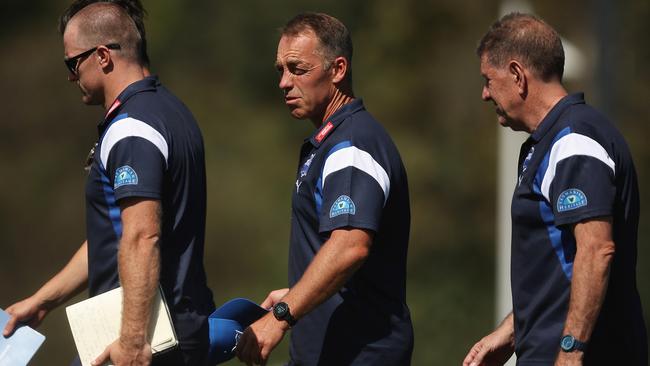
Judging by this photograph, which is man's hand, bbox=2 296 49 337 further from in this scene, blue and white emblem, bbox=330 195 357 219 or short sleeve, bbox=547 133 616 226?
short sleeve, bbox=547 133 616 226

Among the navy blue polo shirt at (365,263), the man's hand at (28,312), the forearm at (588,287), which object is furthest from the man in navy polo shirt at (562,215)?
the man's hand at (28,312)

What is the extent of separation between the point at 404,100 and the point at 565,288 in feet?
54.5

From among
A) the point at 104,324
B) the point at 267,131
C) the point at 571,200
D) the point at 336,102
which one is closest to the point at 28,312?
the point at 104,324

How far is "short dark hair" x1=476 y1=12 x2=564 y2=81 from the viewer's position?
4855 mm

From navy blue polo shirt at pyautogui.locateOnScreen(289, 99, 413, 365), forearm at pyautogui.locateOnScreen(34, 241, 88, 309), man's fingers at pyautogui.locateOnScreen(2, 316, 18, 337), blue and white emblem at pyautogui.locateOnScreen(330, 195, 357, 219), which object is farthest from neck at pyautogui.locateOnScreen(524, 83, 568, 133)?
man's fingers at pyautogui.locateOnScreen(2, 316, 18, 337)

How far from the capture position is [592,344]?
4645 millimetres

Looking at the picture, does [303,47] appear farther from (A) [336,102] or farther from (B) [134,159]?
(B) [134,159]

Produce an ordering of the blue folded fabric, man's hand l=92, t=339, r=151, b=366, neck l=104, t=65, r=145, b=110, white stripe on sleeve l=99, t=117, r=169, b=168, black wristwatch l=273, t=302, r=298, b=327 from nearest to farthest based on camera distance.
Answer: man's hand l=92, t=339, r=151, b=366, black wristwatch l=273, t=302, r=298, b=327, white stripe on sleeve l=99, t=117, r=169, b=168, the blue folded fabric, neck l=104, t=65, r=145, b=110

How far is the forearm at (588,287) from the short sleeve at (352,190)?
32.4 inches

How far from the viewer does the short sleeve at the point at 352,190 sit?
4867 millimetres

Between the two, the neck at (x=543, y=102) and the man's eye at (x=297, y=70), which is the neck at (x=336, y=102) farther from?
the neck at (x=543, y=102)

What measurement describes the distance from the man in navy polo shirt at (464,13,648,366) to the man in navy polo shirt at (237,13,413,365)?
0.51 metres

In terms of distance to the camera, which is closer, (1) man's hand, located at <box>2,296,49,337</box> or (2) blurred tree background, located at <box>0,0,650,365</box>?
(1) man's hand, located at <box>2,296,49,337</box>

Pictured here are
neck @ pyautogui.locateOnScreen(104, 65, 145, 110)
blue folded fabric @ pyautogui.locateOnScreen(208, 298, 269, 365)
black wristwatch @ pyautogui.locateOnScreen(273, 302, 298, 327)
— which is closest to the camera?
black wristwatch @ pyautogui.locateOnScreen(273, 302, 298, 327)
